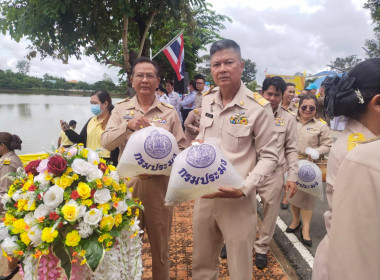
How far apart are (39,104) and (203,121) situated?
5922 mm

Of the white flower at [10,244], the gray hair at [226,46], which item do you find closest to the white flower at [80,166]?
the white flower at [10,244]

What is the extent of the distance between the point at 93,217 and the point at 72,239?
0.48ft

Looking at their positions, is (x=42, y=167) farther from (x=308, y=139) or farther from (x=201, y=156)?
(x=308, y=139)

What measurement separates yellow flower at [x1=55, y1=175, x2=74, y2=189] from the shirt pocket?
1.03m

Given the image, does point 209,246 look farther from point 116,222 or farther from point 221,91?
point 221,91

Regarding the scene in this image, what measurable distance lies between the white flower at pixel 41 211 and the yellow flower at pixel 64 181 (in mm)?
130

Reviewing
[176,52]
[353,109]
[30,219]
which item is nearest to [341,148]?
[353,109]

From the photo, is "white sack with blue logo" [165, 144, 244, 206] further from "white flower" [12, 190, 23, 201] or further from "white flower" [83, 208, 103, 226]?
"white flower" [12, 190, 23, 201]

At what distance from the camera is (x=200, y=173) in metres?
1.60

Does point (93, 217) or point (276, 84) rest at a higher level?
point (276, 84)

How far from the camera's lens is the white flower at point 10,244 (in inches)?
57.1

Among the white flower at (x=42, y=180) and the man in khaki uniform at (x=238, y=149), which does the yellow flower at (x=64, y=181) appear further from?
the man in khaki uniform at (x=238, y=149)

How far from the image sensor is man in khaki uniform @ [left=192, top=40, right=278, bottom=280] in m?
1.87

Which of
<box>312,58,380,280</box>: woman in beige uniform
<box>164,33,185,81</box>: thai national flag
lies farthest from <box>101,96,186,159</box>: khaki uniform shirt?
<box>164,33,185,81</box>: thai national flag
